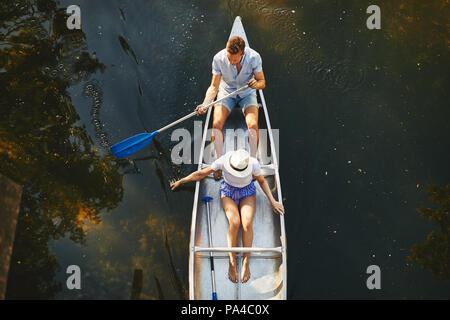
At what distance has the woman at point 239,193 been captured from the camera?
5613mm

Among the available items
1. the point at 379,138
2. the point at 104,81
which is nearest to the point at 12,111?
the point at 104,81

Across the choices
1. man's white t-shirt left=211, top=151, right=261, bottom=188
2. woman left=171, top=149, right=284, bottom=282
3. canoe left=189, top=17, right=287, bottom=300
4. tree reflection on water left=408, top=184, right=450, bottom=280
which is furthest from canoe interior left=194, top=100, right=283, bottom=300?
tree reflection on water left=408, top=184, right=450, bottom=280

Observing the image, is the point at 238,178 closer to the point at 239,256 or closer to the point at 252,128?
the point at 239,256

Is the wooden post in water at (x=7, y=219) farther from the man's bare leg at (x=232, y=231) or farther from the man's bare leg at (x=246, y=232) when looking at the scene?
the man's bare leg at (x=246, y=232)

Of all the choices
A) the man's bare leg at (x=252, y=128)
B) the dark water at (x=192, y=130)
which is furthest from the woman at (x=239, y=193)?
the dark water at (x=192, y=130)

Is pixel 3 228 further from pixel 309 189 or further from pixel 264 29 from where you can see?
pixel 264 29

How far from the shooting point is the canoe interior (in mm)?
5656

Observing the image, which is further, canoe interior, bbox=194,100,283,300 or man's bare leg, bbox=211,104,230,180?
man's bare leg, bbox=211,104,230,180

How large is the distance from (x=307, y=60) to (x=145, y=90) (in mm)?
2903

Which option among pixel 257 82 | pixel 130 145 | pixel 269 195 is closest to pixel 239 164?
pixel 269 195

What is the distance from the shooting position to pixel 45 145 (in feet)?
24.8

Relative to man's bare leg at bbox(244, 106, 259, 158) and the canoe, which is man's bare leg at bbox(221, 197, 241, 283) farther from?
man's bare leg at bbox(244, 106, 259, 158)

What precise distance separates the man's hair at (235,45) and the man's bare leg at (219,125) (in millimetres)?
1204

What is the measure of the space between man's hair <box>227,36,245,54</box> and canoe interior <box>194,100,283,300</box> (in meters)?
1.68
